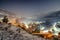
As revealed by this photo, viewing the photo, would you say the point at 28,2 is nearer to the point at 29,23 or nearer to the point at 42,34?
the point at 29,23

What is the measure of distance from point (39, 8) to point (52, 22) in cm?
70

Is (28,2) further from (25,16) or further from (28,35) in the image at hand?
(28,35)

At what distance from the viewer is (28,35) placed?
6.73m

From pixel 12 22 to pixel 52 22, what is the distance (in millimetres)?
1440

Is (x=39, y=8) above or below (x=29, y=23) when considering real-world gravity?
above

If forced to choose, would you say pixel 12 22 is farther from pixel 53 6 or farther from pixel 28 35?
pixel 53 6

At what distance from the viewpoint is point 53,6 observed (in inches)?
270

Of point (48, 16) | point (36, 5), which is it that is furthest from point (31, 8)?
point (48, 16)

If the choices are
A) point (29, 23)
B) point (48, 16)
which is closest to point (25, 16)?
point (29, 23)

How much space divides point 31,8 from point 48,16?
69 cm

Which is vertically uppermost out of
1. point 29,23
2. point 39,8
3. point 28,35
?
point 39,8

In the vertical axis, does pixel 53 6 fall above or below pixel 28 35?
above

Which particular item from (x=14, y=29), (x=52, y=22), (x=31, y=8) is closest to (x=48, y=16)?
(x=52, y=22)

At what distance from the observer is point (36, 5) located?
22.7 feet
